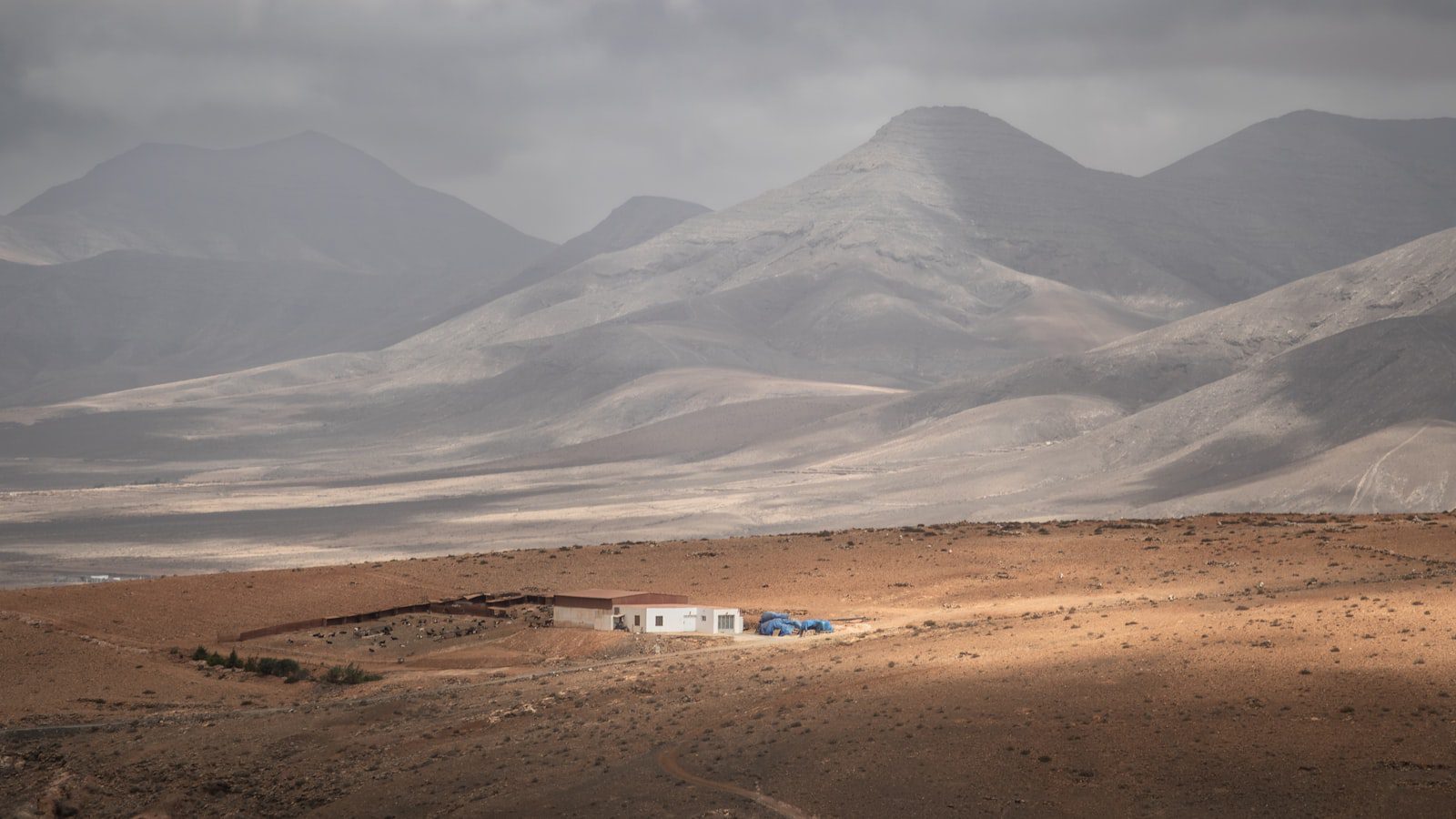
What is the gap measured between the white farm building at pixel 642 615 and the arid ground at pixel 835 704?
1347 millimetres

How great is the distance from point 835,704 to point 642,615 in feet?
42.8

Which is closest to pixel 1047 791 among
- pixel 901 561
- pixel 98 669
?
pixel 98 669

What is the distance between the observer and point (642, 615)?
38.5 metres

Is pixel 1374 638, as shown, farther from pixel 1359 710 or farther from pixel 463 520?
pixel 463 520

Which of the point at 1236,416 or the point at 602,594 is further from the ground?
the point at 1236,416

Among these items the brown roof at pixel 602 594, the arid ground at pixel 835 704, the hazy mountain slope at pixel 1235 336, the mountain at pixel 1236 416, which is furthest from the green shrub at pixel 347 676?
the hazy mountain slope at pixel 1235 336

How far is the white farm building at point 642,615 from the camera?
3819cm

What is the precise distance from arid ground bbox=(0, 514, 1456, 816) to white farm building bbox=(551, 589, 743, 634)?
1347 mm

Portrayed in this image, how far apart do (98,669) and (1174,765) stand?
2362cm

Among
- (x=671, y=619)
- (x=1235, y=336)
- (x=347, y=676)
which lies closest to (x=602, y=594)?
(x=671, y=619)

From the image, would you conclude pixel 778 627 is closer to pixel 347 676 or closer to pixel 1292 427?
pixel 347 676

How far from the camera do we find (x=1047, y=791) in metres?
20.7

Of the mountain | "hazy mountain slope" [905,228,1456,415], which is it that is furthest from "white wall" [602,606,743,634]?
"hazy mountain slope" [905,228,1456,415]

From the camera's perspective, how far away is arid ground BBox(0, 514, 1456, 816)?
21.2m
